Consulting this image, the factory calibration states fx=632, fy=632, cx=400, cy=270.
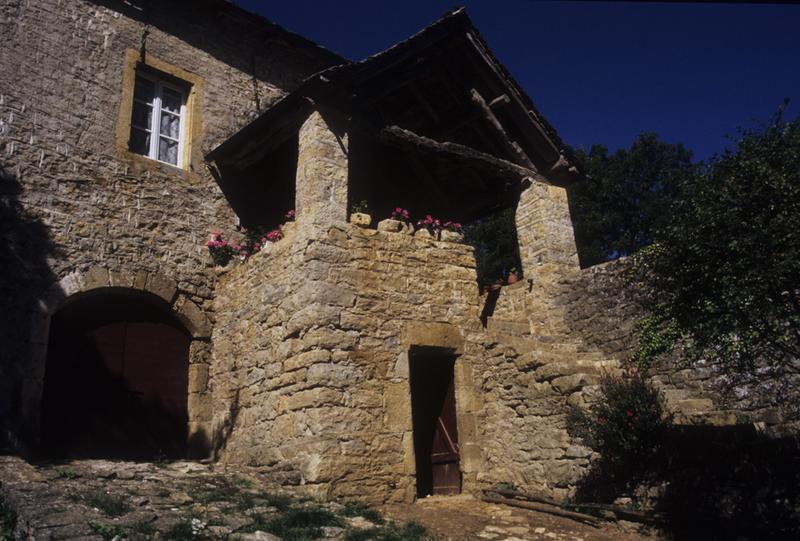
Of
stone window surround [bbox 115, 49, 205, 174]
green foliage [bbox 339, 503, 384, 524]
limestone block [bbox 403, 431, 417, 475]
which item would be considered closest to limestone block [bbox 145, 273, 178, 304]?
stone window surround [bbox 115, 49, 205, 174]

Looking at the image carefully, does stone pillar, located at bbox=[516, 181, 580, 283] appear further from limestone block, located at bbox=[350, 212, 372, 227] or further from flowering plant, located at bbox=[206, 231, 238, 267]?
flowering plant, located at bbox=[206, 231, 238, 267]

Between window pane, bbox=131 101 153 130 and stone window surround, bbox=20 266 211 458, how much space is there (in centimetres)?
222

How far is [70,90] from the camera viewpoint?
800cm

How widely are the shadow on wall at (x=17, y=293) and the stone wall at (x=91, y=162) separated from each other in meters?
0.01

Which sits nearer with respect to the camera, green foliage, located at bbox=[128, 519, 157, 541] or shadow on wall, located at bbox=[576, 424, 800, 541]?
green foliage, located at bbox=[128, 519, 157, 541]

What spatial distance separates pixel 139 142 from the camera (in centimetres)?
869

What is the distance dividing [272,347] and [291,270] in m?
0.89

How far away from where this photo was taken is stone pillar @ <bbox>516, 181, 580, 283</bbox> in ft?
29.8

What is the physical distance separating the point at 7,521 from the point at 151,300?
389cm

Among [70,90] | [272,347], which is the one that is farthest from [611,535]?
[70,90]

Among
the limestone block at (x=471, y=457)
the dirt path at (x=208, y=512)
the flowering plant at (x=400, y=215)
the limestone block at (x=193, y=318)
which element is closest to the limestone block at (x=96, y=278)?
the limestone block at (x=193, y=318)

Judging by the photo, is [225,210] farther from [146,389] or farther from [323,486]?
[323,486]

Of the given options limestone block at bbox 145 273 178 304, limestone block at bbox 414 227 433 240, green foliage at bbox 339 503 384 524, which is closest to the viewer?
green foliage at bbox 339 503 384 524

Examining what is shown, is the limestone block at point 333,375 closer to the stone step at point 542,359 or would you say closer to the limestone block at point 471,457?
the limestone block at point 471,457
